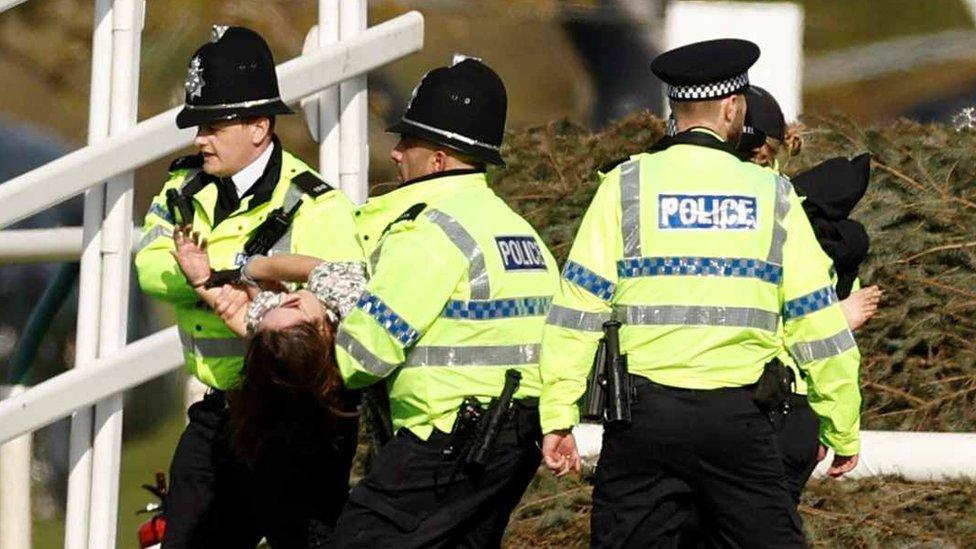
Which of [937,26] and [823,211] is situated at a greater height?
[937,26]

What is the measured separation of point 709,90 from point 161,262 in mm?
1674

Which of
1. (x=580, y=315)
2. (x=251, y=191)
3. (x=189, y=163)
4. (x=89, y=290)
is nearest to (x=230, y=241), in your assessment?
(x=251, y=191)

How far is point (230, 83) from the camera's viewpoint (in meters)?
6.28

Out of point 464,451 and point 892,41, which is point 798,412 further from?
point 892,41

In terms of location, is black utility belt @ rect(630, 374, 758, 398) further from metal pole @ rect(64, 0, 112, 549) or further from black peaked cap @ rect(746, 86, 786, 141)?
metal pole @ rect(64, 0, 112, 549)

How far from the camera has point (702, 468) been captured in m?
5.70

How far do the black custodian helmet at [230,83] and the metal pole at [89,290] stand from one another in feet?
4.45

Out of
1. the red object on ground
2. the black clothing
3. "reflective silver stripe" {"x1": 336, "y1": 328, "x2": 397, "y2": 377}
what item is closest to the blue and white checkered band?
"reflective silver stripe" {"x1": 336, "y1": 328, "x2": 397, "y2": 377}

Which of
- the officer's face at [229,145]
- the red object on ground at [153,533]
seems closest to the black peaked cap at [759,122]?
the officer's face at [229,145]

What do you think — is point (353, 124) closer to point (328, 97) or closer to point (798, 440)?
point (328, 97)

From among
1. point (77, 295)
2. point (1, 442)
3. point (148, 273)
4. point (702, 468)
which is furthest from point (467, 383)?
point (77, 295)

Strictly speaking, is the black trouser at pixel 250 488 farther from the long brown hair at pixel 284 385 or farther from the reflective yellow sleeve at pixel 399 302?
the reflective yellow sleeve at pixel 399 302

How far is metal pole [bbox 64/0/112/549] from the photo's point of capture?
7641 millimetres

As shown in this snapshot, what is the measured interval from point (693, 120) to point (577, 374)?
0.76 meters
